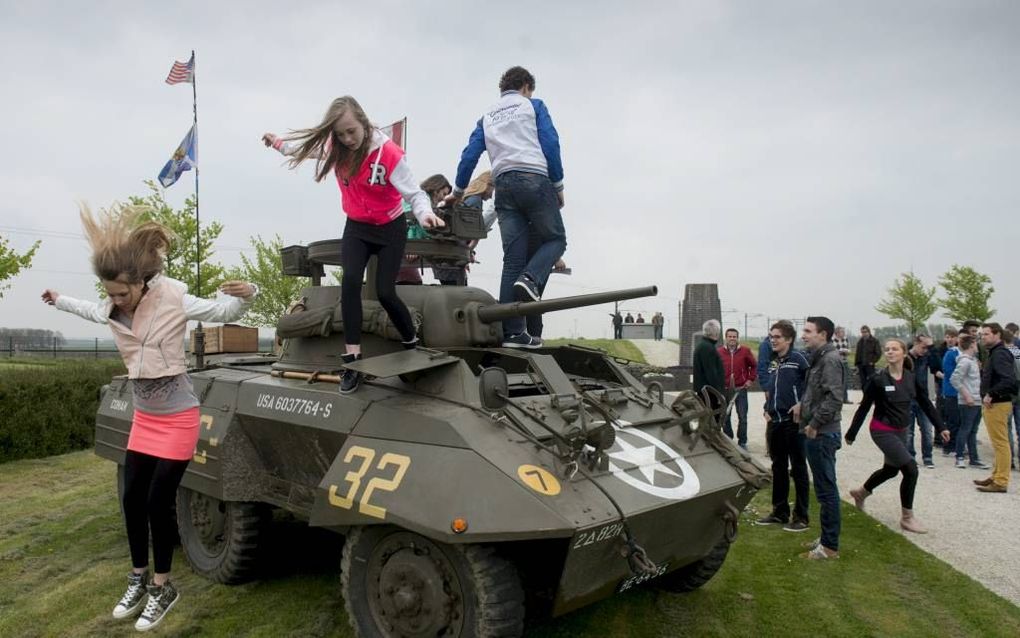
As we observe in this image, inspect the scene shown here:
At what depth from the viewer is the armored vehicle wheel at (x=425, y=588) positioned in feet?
12.0

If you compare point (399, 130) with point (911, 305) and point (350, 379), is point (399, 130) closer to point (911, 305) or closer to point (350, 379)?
point (350, 379)

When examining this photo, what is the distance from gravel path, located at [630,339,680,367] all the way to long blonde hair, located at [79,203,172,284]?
20287mm

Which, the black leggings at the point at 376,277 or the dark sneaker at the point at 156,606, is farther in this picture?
the black leggings at the point at 376,277

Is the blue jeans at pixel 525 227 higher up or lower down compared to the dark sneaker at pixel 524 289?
higher up

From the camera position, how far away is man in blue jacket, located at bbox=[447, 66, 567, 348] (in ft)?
18.7

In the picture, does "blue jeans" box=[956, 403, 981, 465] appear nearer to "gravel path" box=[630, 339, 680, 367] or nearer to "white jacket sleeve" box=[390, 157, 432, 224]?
"white jacket sleeve" box=[390, 157, 432, 224]

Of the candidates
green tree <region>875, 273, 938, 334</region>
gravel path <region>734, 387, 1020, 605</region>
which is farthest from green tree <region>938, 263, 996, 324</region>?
gravel path <region>734, 387, 1020, 605</region>

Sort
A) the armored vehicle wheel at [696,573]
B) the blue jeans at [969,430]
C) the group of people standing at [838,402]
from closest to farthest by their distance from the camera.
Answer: the armored vehicle wheel at [696,573], the group of people standing at [838,402], the blue jeans at [969,430]

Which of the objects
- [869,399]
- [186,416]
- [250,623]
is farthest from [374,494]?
[869,399]

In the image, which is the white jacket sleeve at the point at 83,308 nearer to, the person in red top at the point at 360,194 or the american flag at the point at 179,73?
the person in red top at the point at 360,194

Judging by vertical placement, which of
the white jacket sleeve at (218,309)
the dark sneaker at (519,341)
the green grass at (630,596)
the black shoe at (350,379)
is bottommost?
the green grass at (630,596)

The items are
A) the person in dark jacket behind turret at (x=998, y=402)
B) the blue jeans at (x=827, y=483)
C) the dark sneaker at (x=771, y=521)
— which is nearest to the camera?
the blue jeans at (x=827, y=483)

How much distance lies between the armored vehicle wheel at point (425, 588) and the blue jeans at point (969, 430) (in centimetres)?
880

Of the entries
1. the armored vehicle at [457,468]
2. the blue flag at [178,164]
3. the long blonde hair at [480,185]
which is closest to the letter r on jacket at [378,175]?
the armored vehicle at [457,468]
